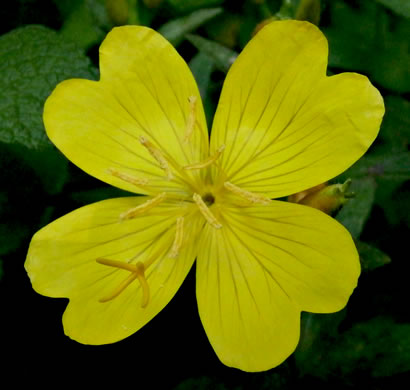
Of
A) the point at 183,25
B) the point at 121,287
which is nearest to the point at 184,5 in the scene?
the point at 183,25

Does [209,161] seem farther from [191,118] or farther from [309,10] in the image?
[309,10]

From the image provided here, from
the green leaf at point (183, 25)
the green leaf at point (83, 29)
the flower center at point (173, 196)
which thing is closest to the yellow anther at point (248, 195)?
the flower center at point (173, 196)

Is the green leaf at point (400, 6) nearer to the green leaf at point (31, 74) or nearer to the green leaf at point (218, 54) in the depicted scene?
the green leaf at point (218, 54)

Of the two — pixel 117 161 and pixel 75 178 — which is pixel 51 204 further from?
pixel 117 161

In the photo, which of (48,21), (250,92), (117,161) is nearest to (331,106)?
(250,92)

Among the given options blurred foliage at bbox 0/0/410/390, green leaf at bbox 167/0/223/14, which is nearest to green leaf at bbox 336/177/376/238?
blurred foliage at bbox 0/0/410/390

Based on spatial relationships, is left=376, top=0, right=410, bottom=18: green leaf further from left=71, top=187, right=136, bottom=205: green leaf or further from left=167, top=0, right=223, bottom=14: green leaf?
left=71, top=187, right=136, bottom=205: green leaf
